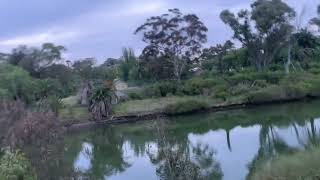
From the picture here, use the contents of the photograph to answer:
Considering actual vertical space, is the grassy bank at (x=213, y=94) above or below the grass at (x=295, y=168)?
below

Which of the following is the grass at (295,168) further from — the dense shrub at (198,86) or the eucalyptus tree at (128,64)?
the eucalyptus tree at (128,64)

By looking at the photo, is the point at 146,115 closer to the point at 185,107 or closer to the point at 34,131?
the point at 185,107

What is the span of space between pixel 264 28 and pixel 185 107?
17.7m

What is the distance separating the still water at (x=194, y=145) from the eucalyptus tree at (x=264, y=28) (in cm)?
1688

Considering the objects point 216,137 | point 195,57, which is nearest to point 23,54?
point 195,57

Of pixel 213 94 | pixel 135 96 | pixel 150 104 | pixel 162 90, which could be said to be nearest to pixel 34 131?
pixel 150 104

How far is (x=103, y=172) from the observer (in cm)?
2725

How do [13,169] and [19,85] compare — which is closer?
[13,169]

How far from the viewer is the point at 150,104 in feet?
192

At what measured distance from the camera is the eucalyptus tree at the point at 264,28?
66.3 metres

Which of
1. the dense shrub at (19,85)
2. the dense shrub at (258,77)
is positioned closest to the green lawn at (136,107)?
the dense shrub at (258,77)

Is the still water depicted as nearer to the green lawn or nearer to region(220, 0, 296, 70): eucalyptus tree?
the green lawn

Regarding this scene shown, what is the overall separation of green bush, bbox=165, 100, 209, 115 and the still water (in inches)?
92.1

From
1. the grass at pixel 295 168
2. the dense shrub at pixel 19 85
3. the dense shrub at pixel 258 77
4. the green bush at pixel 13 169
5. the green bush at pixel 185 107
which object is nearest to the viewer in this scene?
the grass at pixel 295 168
